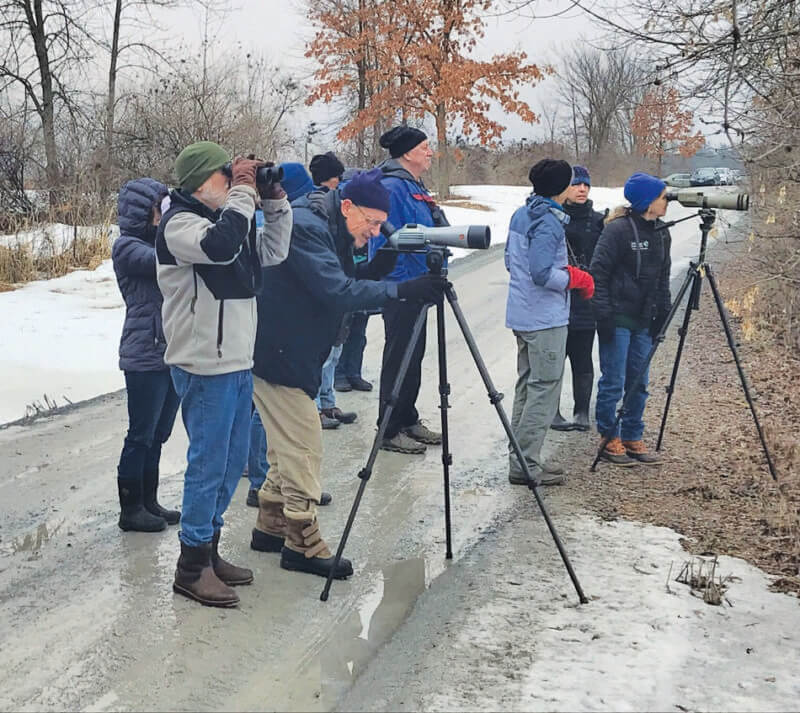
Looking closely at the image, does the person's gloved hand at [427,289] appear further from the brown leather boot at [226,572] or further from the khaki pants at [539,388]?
the khaki pants at [539,388]

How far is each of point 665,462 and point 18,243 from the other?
979cm

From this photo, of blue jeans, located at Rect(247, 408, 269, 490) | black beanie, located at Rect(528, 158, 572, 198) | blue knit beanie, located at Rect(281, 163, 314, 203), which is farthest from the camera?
black beanie, located at Rect(528, 158, 572, 198)

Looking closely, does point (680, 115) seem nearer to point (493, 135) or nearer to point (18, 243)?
point (18, 243)

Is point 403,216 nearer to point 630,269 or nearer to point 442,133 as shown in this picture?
point 630,269

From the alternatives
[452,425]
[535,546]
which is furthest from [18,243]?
[535,546]

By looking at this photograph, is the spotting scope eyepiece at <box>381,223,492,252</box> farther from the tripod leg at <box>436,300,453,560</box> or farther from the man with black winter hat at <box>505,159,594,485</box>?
the man with black winter hat at <box>505,159,594,485</box>

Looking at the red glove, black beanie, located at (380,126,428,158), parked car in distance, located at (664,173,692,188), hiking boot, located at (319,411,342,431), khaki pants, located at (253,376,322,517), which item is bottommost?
hiking boot, located at (319,411,342,431)

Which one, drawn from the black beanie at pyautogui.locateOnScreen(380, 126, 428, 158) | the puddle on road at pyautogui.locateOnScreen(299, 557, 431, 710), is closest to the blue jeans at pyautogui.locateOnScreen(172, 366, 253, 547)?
the puddle on road at pyautogui.locateOnScreen(299, 557, 431, 710)

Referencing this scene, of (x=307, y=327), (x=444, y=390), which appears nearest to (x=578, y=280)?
(x=444, y=390)

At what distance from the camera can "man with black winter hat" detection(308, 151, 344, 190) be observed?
7.04 m

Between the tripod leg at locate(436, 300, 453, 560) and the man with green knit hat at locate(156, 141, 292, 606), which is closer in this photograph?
the man with green knit hat at locate(156, 141, 292, 606)

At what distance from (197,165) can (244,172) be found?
0.66 ft

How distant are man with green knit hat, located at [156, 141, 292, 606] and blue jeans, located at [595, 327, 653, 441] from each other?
2.94 metres

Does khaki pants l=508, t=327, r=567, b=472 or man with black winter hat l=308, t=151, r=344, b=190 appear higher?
man with black winter hat l=308, t=151, r=344, b=190
